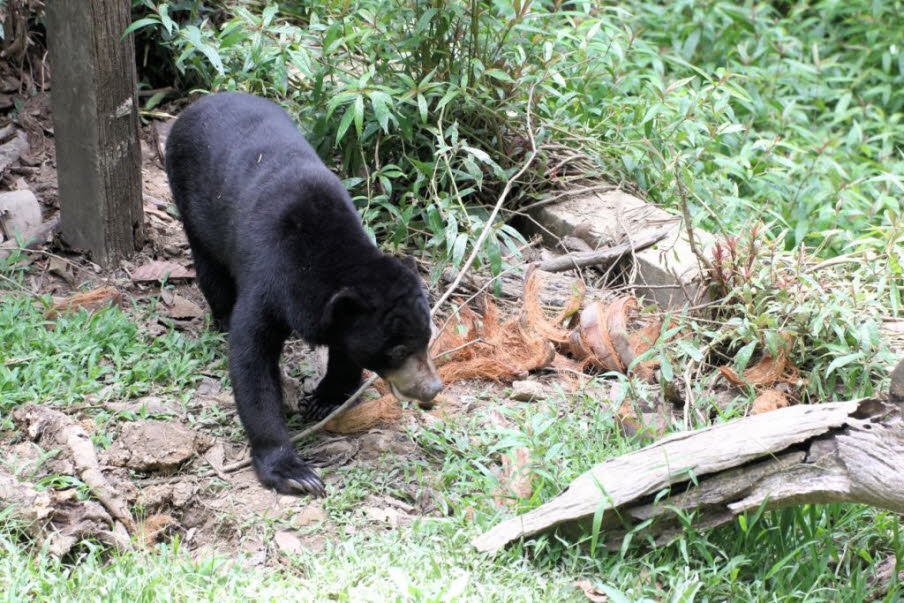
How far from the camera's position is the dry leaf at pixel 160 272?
5.60 meters

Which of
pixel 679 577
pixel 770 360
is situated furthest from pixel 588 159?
pixel 679 577

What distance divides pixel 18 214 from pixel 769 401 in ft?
13.8

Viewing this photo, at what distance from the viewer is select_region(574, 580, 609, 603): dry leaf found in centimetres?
344

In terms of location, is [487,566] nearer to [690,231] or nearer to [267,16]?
[690,231]

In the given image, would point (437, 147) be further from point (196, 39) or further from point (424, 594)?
point (424, 594)

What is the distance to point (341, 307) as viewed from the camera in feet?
13.6

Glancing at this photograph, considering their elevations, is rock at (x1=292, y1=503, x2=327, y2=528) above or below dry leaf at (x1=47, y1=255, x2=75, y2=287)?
below

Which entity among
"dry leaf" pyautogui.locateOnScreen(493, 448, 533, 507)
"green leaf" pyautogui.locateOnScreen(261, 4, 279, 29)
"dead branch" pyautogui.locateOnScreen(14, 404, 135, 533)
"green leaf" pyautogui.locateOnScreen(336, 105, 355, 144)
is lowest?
"dead branch" pyautogui.locateOnScreen(14, 404, 135, 533)

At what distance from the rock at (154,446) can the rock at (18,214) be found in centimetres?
200

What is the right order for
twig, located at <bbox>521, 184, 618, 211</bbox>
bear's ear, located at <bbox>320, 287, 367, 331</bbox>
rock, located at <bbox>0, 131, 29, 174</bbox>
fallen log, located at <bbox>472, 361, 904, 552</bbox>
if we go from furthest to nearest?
twig, located at <bbox>521, 184, 618, 211</bbox> < rock, located at <bbox>0, 131, 29, 174</bbox> < bear's ear, located at <bbox>320, 287, 367, 331</bbox> < fallen log, located at <bbox>472, 361, 904, 552</bbox>

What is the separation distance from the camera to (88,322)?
5.03 metres

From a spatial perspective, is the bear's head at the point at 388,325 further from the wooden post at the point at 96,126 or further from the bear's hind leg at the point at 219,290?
the wooden post at the point at 96,126

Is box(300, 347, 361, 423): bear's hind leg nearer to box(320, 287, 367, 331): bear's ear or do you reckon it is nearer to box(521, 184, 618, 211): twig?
box(320, 287, 367, 331): bear's ear

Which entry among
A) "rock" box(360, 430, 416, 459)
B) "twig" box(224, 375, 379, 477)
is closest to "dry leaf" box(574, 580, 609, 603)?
"rock" box(360, 430, 416, 459)
